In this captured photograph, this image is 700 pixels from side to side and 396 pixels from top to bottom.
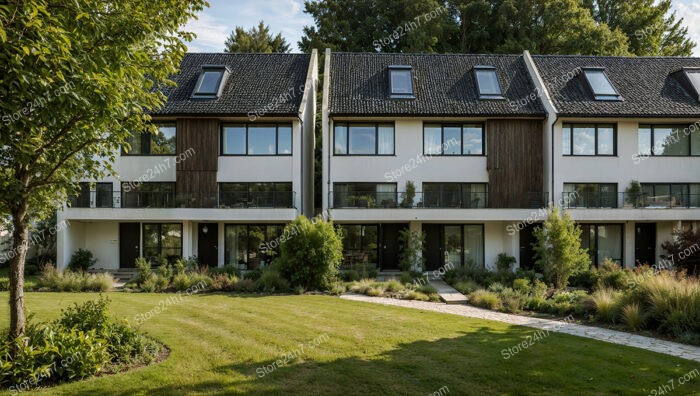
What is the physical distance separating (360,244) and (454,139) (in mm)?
6960

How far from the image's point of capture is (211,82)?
928 inches

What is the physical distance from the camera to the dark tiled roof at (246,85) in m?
22.1

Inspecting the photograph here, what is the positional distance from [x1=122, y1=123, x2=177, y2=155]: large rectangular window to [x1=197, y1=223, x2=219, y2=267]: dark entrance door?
155 inches

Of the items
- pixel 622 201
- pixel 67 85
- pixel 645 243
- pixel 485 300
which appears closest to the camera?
pixel 67 85

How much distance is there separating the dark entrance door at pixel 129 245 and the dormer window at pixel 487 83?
59.8 ft

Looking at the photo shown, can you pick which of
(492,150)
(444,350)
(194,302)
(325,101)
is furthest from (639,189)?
(194,302)

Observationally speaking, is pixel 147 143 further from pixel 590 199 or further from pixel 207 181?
pixel 590 199

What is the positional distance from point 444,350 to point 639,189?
1856 centimetres

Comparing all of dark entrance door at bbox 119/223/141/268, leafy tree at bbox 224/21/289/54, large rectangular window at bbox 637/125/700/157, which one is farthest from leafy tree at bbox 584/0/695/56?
dark entrance door at bbox 119/223/141/268

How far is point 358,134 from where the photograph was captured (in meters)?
23.0

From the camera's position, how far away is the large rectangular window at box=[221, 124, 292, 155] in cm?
2261

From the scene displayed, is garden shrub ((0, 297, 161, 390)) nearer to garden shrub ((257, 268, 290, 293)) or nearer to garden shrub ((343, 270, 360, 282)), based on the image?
garden shrub ((257, 268, 290, 293))

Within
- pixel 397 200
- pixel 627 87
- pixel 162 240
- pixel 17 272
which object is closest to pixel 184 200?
pixel 162 240

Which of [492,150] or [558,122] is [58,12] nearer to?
[492,150]
